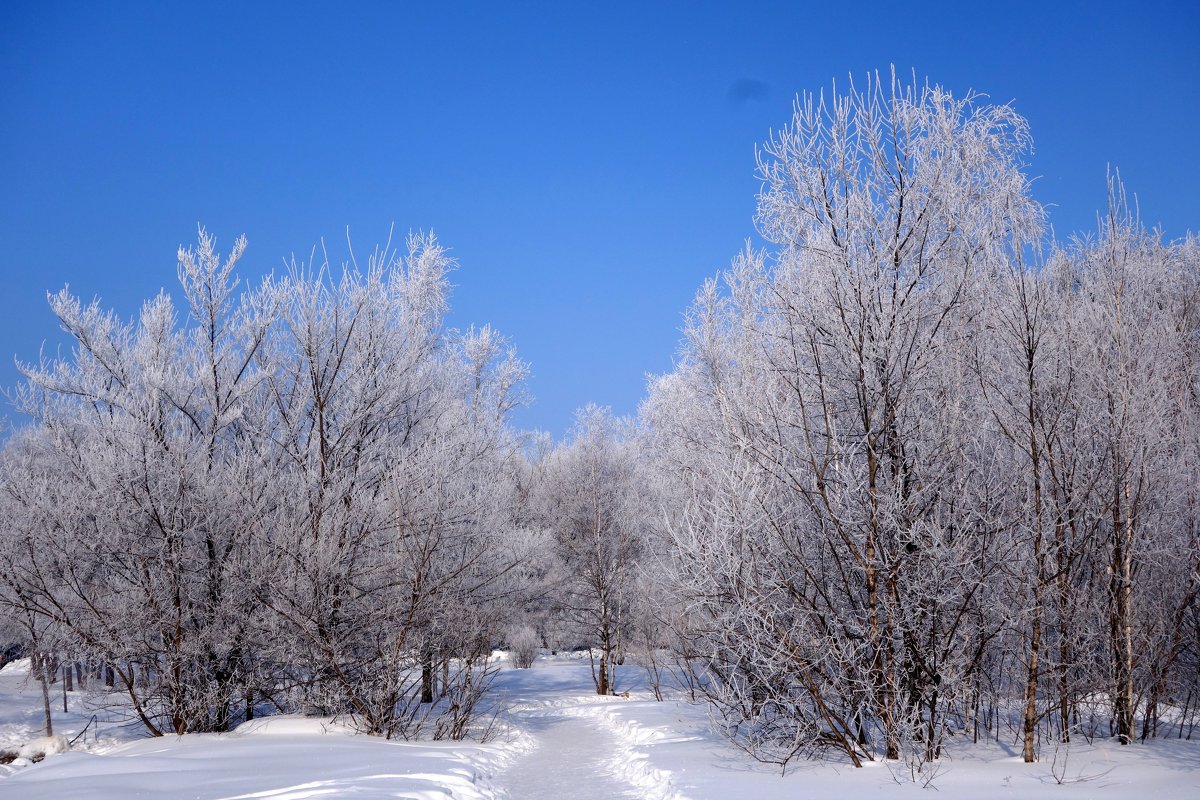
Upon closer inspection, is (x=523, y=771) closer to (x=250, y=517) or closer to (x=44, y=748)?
(x=250, y=517)

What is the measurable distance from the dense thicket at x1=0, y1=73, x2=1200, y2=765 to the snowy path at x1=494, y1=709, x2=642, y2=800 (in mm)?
1557

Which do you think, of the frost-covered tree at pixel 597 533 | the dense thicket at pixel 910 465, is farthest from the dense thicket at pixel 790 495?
the frost-covered tree at pixel 597 533

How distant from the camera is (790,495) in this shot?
9.01 metres

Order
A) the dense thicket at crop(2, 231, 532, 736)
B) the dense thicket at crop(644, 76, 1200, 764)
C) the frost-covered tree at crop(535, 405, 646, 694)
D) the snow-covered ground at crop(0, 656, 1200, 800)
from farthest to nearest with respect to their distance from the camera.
→ the frost-covered tree at crop(535, 405, 646, 694), the dense thicket at crop(2, 231, 532, 736), the dense thicket at crop(644, 76, 1200, 764), the snow-covered ground at crop(0, 656, 1200, 800)

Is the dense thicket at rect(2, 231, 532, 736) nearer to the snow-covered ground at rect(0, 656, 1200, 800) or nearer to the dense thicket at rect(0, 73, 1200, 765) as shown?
the dense thicket at rect(0, 73, 1200, 765)

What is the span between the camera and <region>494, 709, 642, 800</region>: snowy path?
8758 mm

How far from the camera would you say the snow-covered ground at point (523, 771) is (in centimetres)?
677

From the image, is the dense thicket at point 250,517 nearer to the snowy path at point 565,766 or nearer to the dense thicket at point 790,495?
the dense thicket at point 790,495

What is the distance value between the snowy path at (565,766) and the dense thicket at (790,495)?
1.56m

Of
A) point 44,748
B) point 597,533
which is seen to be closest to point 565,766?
point 44,748

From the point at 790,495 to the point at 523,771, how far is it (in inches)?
208

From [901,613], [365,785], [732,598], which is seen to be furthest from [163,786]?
[901,613]

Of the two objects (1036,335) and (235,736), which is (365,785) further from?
(1036,335)

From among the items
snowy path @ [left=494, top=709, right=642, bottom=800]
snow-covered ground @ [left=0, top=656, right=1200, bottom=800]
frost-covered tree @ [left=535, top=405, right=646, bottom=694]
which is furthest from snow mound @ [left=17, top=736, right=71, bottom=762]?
frost-covered tree @ [left=535, top=405, right=646, bottom=694]
